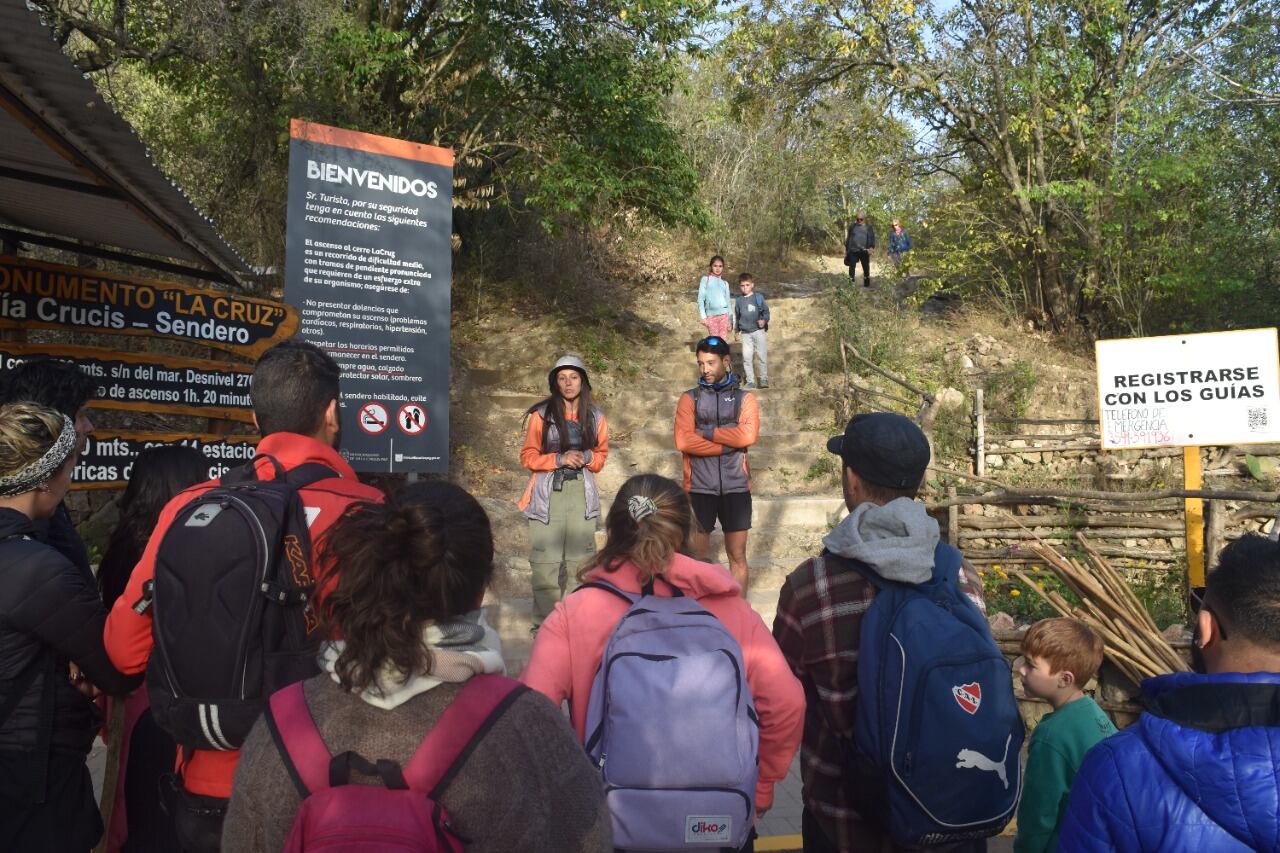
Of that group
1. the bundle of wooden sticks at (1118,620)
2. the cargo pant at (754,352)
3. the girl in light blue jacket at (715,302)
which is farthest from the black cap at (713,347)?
the girl in light blue jacket at (715,302)

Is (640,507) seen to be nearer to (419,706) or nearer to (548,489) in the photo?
(419,706)

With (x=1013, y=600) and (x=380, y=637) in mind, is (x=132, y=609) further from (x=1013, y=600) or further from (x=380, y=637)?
(x=1013, y=600)

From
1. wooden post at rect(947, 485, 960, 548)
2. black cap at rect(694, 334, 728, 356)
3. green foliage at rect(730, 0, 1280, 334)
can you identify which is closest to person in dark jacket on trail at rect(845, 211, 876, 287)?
green foliage at rect(730, 0, 1280, 334)

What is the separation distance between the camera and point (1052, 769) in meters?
2.91

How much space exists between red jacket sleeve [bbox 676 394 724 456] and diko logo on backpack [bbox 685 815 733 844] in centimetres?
416

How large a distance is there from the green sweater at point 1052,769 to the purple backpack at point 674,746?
1.18 meters

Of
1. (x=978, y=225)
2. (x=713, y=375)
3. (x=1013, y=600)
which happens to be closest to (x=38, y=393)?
(x=713, y=375)

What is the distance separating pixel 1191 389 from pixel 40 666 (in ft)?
21.9

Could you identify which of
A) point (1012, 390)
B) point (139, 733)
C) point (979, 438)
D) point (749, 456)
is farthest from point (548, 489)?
point (1012, 390)

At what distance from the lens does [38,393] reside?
278cm

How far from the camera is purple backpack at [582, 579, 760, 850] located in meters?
2.15

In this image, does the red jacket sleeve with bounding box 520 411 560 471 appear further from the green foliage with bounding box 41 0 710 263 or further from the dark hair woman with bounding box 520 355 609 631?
the green foliage with bounding box 41 0 710 263

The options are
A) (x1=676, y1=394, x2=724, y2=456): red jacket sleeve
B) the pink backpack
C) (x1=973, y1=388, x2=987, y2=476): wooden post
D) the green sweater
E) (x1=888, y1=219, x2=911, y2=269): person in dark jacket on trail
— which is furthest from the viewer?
(x1=888, y1=219, x2=911, y2=269): person in dark jacket on trail

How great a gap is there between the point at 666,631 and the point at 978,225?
618 inches
